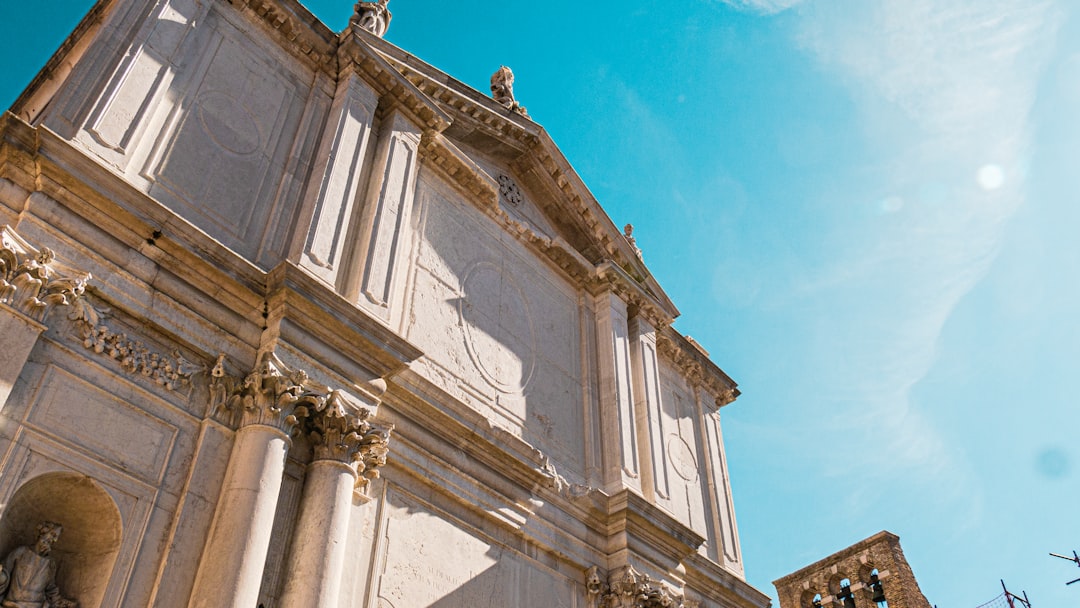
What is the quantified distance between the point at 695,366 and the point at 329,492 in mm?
10161

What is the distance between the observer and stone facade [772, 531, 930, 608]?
29.1 meters

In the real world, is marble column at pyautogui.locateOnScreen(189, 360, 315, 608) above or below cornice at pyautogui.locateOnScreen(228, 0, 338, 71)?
below

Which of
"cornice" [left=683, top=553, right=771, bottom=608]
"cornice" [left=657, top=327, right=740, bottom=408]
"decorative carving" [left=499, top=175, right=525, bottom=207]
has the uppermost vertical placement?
"decorative carving" [left=499, top=175, right=525, bottom=207]

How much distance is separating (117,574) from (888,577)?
28.1 meters

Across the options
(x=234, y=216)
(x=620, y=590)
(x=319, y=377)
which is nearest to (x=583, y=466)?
(x=620, y=590)

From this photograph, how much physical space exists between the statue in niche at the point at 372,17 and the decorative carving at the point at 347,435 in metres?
7.02

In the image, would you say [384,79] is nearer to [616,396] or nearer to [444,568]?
Result: [616,396]

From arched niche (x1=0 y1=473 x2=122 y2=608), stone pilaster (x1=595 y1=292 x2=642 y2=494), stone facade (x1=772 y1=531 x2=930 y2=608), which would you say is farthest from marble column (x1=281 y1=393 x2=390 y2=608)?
stone facade (x1=772 y1=531 x2=930 y2=608)

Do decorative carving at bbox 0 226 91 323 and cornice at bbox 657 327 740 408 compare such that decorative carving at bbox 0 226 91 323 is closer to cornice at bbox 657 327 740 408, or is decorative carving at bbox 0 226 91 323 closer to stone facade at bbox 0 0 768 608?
stone facade at bbox 0 0 768 608

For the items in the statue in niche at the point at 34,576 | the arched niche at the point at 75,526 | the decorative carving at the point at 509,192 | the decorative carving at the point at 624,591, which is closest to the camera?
the statue in niche at the point at 34,576

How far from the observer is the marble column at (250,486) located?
276 inches

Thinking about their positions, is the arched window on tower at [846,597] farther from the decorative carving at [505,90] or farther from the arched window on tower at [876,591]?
the decorative carving at [505,90]

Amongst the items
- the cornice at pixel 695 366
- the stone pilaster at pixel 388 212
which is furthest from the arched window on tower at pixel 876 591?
the stone pilaster at pixel 388 212

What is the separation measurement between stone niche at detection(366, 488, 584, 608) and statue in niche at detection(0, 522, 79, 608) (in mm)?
2876
